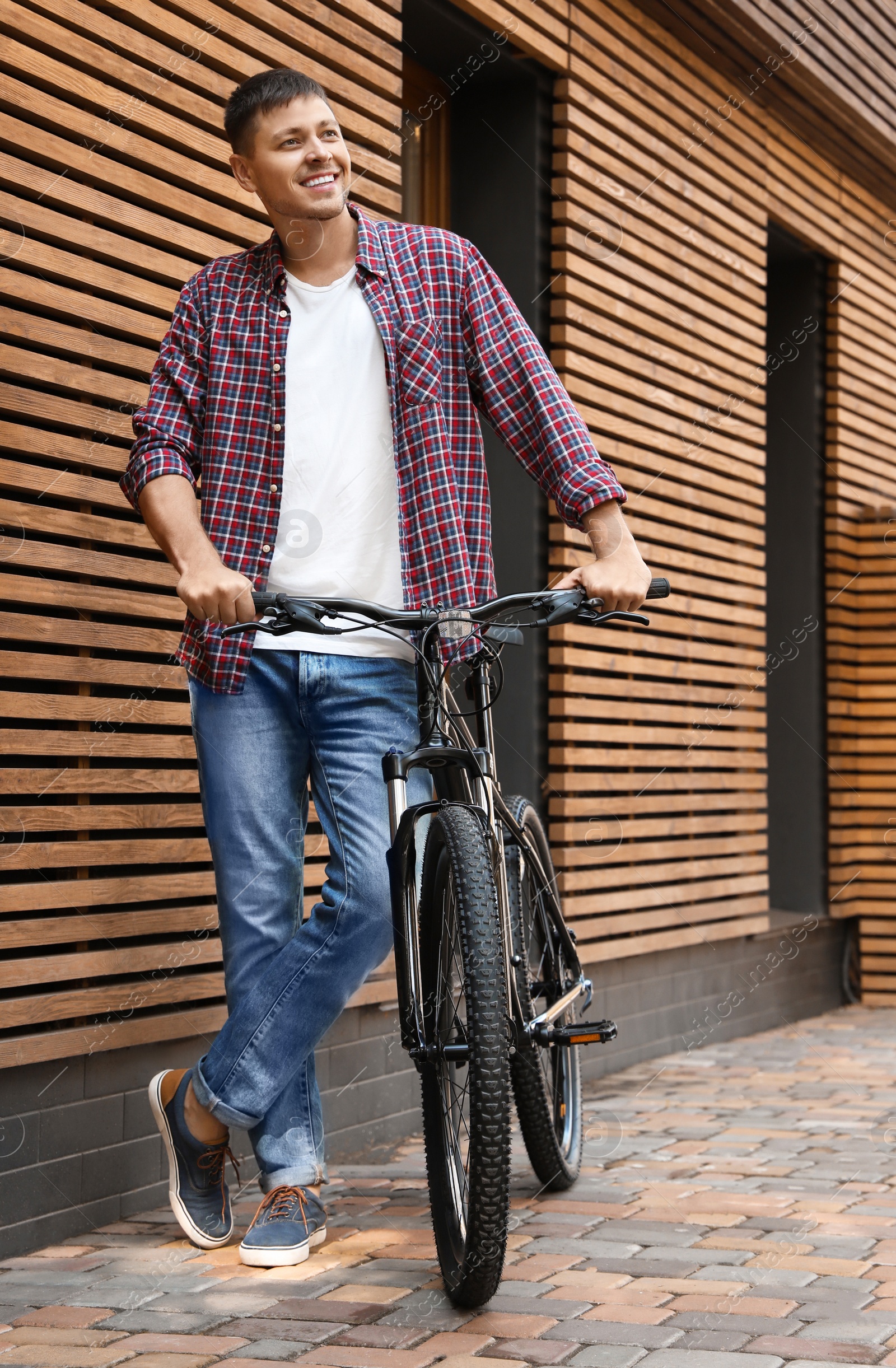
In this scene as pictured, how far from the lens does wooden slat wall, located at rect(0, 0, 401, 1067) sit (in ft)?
11.8

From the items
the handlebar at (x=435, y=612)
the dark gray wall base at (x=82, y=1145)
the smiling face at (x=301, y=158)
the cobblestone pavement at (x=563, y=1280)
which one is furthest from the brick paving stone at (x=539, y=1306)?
the smiling face at (x=301, y=158)

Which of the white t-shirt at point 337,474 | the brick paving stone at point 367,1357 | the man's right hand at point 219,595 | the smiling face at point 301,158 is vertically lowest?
the brick paving stone at point 367,1357

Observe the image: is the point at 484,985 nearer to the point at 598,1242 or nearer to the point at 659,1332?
the point at 659,1332

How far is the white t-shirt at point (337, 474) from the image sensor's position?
3461mm

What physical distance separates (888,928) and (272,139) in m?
6.62

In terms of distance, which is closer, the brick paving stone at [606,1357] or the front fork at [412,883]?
the brick paving stone at [606,1357]

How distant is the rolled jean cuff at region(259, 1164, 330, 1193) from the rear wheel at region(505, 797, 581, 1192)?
0.51 m

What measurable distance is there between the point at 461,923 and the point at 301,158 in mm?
1586

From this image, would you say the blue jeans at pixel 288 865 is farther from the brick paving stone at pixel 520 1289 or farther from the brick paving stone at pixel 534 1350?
the brick paving stone at pixel 534 1350

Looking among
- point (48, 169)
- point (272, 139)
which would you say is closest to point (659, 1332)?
point (272, 139)

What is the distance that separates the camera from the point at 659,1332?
289cm

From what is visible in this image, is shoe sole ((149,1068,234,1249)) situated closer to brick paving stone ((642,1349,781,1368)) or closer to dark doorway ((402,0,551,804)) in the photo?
brick paving stone ((642,1349,781,1368))

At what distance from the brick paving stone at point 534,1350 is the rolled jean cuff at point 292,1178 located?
76cm

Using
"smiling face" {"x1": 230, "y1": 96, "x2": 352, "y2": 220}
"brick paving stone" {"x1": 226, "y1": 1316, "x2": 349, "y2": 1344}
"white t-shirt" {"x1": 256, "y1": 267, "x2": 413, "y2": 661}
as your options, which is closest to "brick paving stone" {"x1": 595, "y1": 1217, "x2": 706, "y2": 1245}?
"brick paving stone" {"x1": 226, "y1": 1316, "x2": 349, "y2": 1344}
